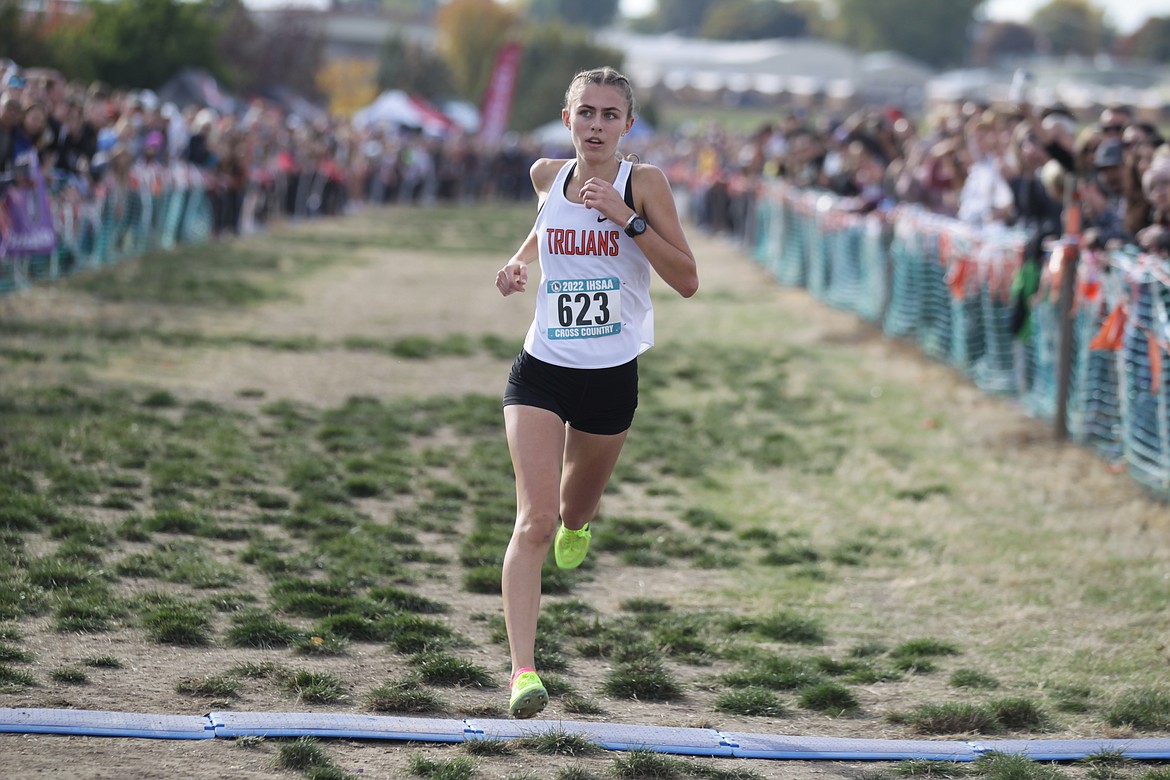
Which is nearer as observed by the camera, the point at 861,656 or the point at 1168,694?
the point at 1168,694

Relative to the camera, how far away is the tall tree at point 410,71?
234ft

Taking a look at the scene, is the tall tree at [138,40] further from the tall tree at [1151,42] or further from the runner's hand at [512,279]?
the tall tree at [1151,42]

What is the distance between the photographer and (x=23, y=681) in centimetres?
488

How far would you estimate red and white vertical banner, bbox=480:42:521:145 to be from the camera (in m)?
47.2

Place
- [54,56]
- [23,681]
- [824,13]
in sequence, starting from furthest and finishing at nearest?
1. [824,13]
2. [54,56]
3. [23,681]

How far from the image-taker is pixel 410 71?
234 ft

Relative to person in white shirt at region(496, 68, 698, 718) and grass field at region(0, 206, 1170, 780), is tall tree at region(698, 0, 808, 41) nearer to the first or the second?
grass field at region(0, 206, 1170, 780)

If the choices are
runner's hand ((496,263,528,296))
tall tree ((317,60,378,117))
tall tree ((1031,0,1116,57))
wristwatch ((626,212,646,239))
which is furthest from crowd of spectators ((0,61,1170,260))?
tall tree ((1031,0,1116,57))

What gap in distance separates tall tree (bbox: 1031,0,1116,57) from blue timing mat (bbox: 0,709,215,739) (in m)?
174

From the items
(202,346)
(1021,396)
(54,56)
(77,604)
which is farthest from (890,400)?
(54,56)

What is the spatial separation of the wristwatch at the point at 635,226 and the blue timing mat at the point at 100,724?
6.86 feet

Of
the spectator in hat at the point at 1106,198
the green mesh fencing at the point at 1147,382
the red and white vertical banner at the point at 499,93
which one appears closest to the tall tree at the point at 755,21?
the red and white vertical banner at the point at 499,93

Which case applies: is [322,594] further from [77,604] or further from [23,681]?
[23,681]

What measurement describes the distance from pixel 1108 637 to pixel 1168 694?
0.81 metres
